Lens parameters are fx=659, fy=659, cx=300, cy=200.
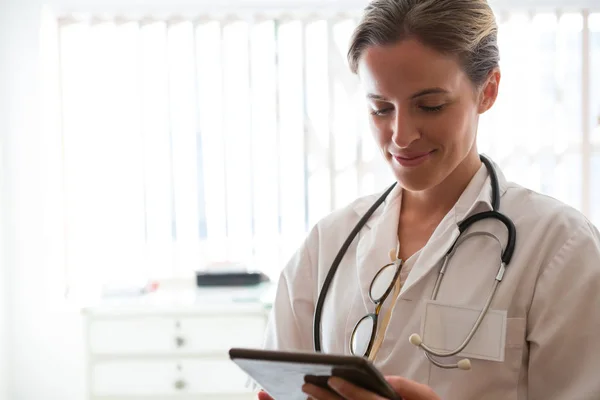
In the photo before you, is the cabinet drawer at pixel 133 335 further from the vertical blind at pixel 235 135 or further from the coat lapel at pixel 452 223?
the coat lapel at pixel 452 223

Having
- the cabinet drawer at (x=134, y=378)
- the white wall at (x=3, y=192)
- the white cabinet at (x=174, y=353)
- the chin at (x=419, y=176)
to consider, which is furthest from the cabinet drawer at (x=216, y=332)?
the chin at (x=419, y=176)

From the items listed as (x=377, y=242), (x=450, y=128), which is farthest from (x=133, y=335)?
(x=450, y=128)

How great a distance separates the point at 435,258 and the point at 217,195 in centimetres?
240

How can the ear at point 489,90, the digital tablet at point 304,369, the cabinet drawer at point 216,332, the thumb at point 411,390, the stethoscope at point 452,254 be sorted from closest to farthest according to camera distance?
1. the digital tablet at point 304,369
2. the thumb at point 411,390
3. the stethoscope at point 452,254
4. the ear at point 489,90
5. the cabinet drawer at point 216,332

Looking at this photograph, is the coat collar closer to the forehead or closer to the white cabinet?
the forehead

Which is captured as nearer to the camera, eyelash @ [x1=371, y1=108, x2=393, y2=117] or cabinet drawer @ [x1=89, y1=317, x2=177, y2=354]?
eyelash @ [x1=371, y1=108, x2=393, y2=117]

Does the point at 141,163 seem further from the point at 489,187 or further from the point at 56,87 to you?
the point at 489,187

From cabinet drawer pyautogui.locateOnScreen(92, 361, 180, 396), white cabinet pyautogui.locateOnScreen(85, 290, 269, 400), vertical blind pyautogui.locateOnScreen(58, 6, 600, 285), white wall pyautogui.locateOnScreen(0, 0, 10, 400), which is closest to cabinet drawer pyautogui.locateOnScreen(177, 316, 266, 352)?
white cabinet pyautogui.locateOnScreen(85, 290, 269, 400)

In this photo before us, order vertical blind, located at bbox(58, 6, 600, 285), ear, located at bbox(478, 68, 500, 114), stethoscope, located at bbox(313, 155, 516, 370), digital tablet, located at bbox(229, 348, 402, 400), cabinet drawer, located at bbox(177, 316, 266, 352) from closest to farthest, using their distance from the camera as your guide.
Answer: digital tablet, located at bbox(229, 348, 402, 400), stethoscope, located at bbox(313, 155, 516, 370), ear, located at bbox(478, 68, 500, 114), cabinet drawer, located at bbox(177, 316, 266, 352), vertical blind, located at bbox(58, 6, 600, 285)

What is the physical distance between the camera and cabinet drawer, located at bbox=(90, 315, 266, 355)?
285 cm

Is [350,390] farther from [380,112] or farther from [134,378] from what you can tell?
[134,378]

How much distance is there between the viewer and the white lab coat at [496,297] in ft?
3.19

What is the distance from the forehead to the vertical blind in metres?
2.29

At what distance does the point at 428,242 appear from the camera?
1145 millimetres
